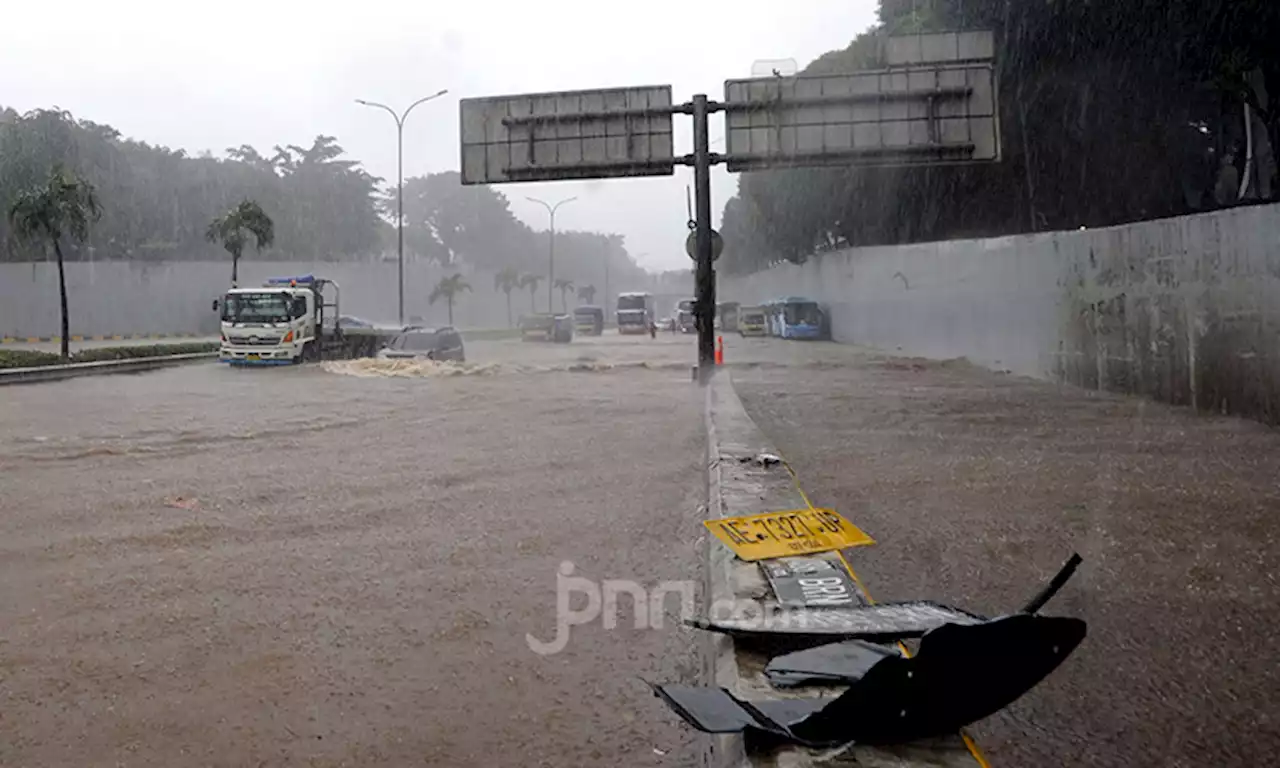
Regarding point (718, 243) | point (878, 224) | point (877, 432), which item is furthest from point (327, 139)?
point (877, 432)

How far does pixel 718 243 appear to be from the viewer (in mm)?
21359

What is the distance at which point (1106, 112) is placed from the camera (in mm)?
23891

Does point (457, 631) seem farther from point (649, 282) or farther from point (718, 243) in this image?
point (649, 282)

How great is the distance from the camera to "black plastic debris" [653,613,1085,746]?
8.34 ft

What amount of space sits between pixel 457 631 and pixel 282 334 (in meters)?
25.4

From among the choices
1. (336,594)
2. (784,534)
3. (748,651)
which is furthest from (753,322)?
(748,651)

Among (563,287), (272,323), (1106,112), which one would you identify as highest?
(1106,112)

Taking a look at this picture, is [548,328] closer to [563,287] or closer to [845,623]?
[845,623]

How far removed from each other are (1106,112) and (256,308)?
21.5 m

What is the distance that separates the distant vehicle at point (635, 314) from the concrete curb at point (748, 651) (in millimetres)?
49914

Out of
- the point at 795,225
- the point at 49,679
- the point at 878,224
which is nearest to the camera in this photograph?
the point at 49,679

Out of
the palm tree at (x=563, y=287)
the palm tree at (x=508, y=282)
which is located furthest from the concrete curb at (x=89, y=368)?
the palm tree at (x=563, y=287)

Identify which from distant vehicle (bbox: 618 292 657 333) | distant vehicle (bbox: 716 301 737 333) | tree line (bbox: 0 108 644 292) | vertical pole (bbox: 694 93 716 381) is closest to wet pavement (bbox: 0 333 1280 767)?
Result: vertical pole (bbox: 694 93 716 381)

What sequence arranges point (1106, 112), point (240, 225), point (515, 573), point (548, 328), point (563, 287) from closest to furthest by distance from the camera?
point (515, 573) → point (1106, 112) → point (240, 225) → point (548, 328) → point (563, 287)
